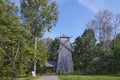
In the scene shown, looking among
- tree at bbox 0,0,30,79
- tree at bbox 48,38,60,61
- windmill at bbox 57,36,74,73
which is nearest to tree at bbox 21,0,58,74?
tree at bbox 0,0,30,79

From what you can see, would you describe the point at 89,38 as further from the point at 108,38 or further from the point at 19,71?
the point at 19,71

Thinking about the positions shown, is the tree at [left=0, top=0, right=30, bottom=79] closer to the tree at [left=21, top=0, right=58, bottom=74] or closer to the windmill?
the tree at [left=21, top=0, right=58, bottom=74]

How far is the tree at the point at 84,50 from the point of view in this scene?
262 feet

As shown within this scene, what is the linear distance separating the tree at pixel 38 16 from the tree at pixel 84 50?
27.5m

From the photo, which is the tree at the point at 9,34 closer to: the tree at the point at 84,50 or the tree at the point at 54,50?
the tree at the point at 84,50

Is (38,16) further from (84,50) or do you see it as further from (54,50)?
(54,50)

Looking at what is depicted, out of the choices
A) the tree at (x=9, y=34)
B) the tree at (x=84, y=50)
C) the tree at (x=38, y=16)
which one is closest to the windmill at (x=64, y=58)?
the tree at (x=84, y=50)

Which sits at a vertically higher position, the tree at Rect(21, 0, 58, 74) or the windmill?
the tree at Rect(21, 0, 58, 74)

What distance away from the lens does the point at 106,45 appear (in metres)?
83.0

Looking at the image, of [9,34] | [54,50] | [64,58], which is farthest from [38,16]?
[54,50]

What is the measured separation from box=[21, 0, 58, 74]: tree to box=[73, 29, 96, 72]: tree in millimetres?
27530

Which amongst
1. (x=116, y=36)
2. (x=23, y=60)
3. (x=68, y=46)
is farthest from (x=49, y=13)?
(x=116, y=36)

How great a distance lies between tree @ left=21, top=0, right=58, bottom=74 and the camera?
53375 mm

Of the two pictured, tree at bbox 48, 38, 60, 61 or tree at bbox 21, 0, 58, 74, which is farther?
tree at bbox 48, 38, 60, 61
